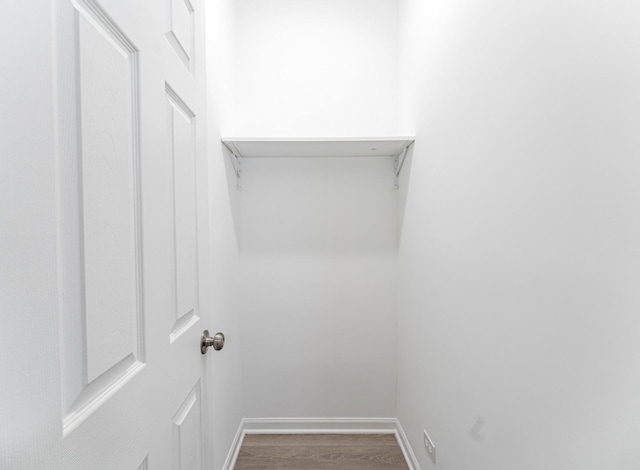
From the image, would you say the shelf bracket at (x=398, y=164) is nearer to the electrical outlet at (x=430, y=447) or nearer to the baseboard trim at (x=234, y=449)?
the electrical outlet at (x=430, y=447)

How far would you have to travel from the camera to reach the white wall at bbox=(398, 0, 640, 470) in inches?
21.2

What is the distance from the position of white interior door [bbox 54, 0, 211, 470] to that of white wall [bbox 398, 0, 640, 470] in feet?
2.87

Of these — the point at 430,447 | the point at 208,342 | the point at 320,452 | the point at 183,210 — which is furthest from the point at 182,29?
the point at 320,452

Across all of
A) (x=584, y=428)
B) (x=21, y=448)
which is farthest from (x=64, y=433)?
(x=584, y=428)

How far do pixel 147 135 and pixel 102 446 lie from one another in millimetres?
565

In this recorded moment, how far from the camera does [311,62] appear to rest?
6.34ft

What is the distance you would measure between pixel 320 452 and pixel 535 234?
169 cm

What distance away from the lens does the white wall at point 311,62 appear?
1.92 meters

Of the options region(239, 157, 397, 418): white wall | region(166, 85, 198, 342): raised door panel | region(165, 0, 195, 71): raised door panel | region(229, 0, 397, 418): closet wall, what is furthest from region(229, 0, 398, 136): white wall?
region(166, 85, 198, 342): raised door panel

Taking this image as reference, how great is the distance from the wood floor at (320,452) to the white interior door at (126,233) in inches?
39.6

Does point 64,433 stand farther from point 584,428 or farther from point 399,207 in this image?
point 399,207

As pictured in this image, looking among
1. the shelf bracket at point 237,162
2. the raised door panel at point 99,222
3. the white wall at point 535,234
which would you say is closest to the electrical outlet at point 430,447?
the white wall at point 535,234

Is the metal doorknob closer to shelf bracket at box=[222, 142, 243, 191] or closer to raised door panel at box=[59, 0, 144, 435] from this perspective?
raised door panel at box=[59, 0, 144, 435]

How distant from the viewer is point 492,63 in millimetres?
904
